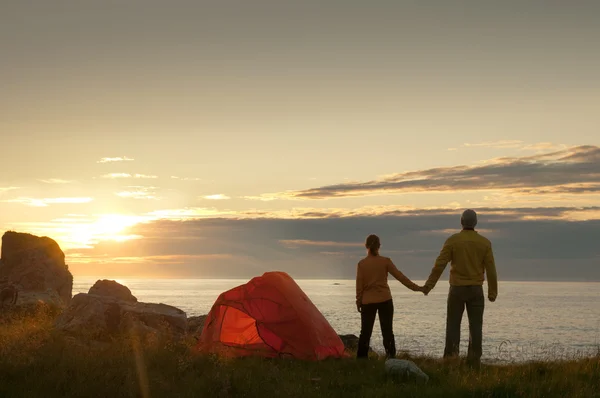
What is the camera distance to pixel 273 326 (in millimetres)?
15797

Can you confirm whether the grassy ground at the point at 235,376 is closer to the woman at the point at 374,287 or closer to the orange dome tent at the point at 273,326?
the orange dome tent at the point at 273,326

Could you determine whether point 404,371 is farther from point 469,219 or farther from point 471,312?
point 469,219

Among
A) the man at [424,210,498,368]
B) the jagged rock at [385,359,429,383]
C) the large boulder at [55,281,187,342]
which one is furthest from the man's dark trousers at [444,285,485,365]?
the large boulder at [55,281,187,342]

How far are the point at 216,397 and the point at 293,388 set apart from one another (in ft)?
4.73

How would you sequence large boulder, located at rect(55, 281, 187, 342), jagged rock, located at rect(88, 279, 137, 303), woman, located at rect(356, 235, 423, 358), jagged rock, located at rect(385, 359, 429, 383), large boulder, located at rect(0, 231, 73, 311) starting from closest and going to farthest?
jagged rock, located at rect(385, 359, 429, 383), woman, located at rect(356, 235, 423, 358), large boulder, located at rect(55, 281, 187, 342), jagged rock, located at rect(88, 279, 137, 303), large boulder, located at rect(0, 231, 73, 311)

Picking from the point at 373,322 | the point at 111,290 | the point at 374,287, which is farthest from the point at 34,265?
the point at 374,287

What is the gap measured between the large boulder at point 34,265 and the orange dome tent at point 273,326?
12289mm

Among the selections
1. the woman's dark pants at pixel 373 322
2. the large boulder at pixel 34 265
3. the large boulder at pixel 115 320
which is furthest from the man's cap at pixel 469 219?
the large boulder at pixel 34 265

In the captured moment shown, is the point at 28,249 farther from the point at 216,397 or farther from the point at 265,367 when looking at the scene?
the point at 216,397

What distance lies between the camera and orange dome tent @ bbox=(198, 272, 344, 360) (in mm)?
15531

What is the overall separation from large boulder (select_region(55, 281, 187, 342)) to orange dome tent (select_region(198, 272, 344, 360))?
1686 millimetres

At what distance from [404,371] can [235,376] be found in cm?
338

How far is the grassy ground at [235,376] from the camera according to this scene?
1134cm

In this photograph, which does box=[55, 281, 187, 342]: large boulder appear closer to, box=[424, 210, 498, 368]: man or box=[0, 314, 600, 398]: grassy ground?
box=[0, 314, 600, 398]: grassy ground
